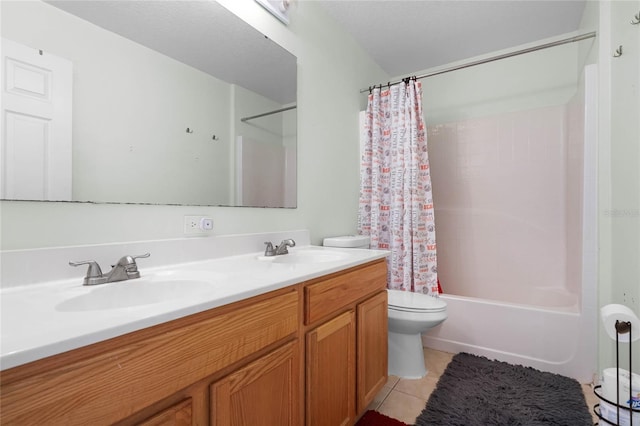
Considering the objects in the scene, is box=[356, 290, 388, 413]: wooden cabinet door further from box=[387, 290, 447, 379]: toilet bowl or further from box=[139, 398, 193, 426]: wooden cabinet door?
box=[139, 398, 193, 426]: wooden cabinet door

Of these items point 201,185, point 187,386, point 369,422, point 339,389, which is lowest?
point 369,422

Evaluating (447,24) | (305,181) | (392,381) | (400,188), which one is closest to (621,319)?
(392,381)

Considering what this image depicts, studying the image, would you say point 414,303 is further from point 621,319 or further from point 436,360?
point 621,319

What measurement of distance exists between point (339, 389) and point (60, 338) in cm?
102

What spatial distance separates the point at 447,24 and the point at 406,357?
7.68ft

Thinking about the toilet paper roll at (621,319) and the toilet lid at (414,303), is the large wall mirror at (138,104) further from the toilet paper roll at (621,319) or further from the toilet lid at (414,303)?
the toilet paper roll at (621,319)

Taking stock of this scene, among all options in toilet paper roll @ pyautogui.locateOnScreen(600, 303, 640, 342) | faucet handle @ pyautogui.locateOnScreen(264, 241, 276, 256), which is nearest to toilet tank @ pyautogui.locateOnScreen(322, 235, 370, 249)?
faucet handle @ pyautogui.locateOnScreen(264, 241, 276, 256)

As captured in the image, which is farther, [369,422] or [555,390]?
[555,390]

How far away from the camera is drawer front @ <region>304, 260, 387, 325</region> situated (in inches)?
42.8

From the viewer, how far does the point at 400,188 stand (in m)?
2.29

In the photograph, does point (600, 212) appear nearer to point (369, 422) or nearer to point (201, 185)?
point (369, 422)

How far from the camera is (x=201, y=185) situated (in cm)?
134

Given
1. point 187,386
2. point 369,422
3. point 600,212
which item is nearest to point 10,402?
point 187,386

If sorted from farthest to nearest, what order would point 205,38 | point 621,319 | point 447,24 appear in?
point 447,24, point 205,38, point 621,319
